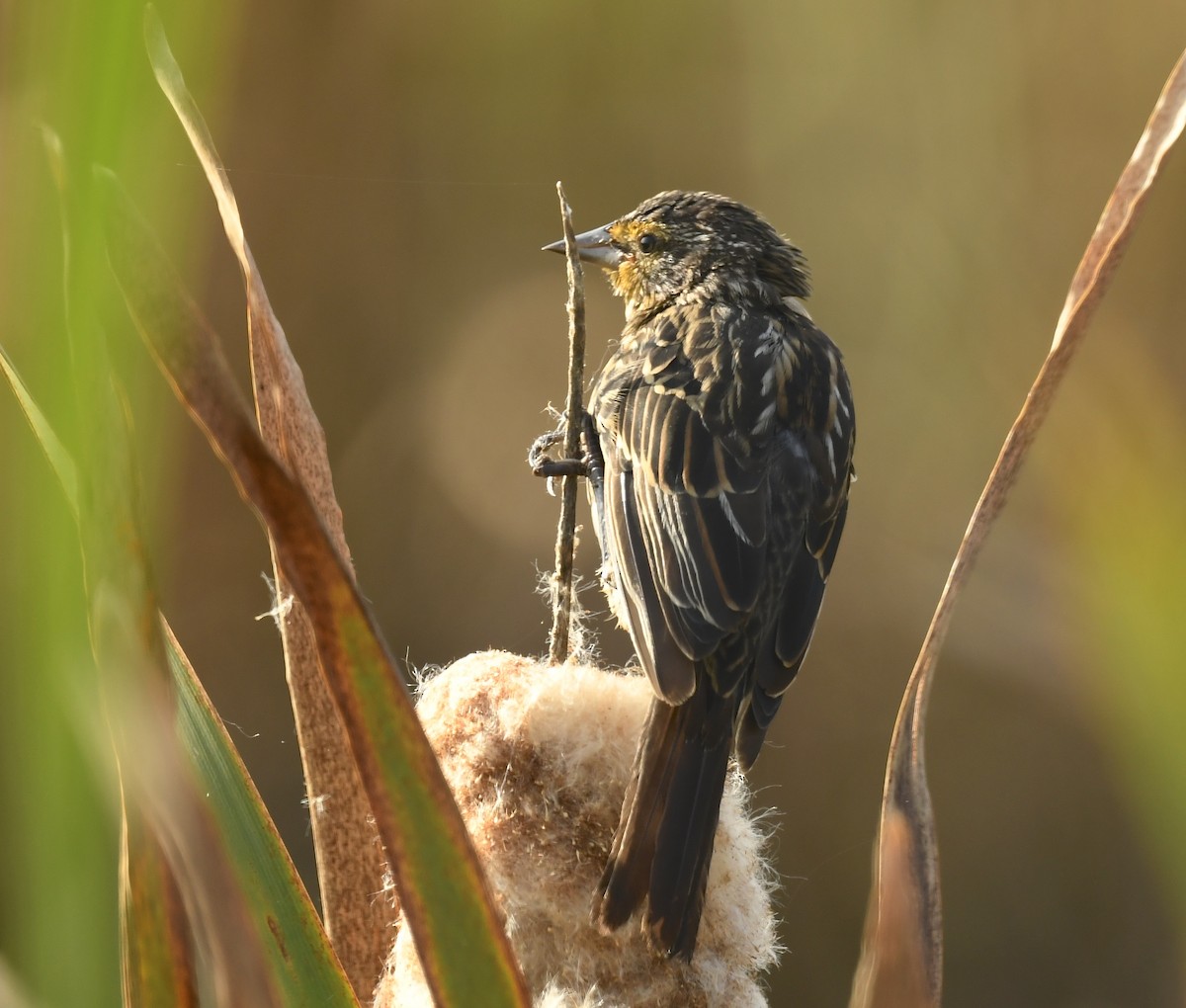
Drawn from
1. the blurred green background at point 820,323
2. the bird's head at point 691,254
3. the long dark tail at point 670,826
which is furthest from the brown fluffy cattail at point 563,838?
the blurred green background at point 820,323

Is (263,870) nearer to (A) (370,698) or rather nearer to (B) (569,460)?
(A) (370,698)

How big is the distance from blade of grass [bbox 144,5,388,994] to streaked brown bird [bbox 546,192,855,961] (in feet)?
1.01

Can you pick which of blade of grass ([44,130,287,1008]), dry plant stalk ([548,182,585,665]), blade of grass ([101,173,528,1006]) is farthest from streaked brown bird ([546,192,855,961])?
blade of grass ([44,130,287,1008])

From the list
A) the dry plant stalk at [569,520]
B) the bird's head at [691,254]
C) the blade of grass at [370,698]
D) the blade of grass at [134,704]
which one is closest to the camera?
the blade of grass at [134,704]

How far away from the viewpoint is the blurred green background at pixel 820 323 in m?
4.15

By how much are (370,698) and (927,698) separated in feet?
1.88

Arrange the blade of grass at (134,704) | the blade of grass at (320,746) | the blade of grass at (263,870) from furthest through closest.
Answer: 1. the blade of grass at (320,746)
2. the blade of grass at (263,870)
3. the blade of grass at (134,704)

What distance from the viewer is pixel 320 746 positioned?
1513 millimetres

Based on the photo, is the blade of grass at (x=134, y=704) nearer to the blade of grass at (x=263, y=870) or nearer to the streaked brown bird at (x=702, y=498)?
the blade of grass at (x=263, y=870)

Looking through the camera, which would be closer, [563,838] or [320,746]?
[320,746]

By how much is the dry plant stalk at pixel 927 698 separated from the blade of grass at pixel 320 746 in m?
0.67

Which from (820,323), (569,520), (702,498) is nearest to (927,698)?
(569,520)

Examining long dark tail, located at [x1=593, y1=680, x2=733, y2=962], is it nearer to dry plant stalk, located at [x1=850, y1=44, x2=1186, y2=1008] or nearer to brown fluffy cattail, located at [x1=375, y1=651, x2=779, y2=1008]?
brown fluffy cattail, located at [x1=375, y1=651, x2=779, y2=1008]

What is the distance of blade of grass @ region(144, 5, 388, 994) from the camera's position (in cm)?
149
